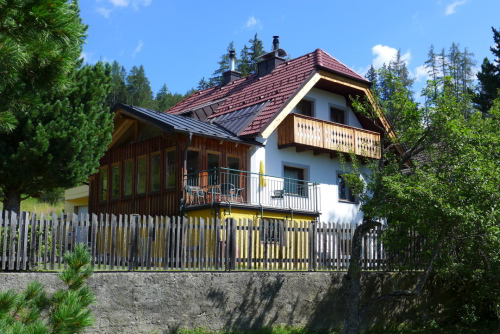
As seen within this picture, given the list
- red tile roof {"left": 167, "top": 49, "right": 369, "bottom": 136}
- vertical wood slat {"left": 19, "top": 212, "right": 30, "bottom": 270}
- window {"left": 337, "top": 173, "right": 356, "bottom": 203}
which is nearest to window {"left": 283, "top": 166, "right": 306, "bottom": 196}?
window {"left": 337, "top": 173, "right": 356, "bottom": 203}

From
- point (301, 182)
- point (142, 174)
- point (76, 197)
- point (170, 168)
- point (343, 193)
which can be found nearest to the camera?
point (170, 168)

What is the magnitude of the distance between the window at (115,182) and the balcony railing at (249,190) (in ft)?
15.3

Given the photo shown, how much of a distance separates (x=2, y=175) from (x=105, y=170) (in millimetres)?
8899

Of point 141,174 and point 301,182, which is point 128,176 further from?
point 301,182

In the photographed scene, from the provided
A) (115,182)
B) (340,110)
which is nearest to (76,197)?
(115,182)

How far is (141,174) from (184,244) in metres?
10.4

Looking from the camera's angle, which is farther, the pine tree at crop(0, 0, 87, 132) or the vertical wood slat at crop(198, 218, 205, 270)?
the vertical wood slat at crop(198, 218, 205, 270)

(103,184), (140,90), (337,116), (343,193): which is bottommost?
(343,193)

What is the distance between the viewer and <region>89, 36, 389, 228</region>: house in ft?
65.4

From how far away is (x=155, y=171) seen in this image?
70.7 ft

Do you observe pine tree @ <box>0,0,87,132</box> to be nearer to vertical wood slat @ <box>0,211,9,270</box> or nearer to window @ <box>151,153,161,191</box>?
vertical wood slat @ <box>0,211,9,270</box>

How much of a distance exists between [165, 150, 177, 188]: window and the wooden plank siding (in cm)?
13

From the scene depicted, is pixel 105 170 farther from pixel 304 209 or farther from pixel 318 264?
pixel 318 264

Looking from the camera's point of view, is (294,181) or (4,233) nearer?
(4,233)
